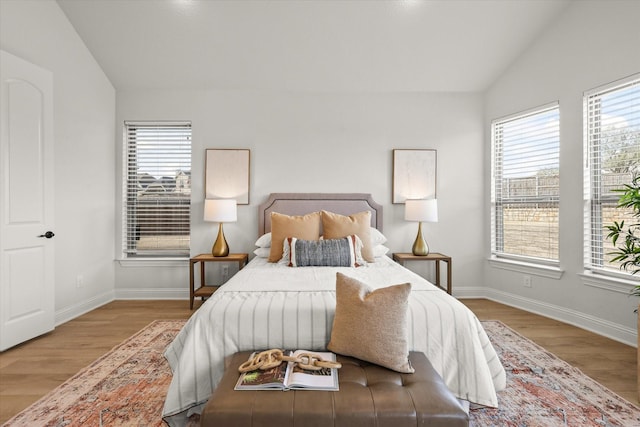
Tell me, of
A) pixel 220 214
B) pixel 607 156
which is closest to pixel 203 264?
pixel 220 214

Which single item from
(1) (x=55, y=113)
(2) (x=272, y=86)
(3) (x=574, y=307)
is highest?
(2) (x=272, y=86)

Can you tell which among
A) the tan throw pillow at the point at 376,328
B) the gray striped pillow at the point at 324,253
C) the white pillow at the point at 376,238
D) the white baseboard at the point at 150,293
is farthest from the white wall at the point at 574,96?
the white baseboard at the point at 150,293

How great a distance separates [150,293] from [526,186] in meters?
4.63

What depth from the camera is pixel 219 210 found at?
3670 millimetres

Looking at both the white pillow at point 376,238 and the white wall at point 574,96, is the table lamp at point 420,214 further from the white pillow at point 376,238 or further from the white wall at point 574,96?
the white wall at point 574,96

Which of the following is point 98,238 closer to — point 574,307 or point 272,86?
point 272,86

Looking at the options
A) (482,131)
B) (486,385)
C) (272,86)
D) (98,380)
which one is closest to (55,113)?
(272,86)

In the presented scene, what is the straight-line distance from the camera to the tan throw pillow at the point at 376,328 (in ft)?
4.94

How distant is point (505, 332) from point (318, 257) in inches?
71.6

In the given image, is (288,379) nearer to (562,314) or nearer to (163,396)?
(163,396)

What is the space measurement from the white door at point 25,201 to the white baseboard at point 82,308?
33 centimetres

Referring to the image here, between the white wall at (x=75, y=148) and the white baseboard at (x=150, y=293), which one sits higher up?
the white wall at (x=75, y=148)

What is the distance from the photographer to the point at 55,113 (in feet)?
10.6

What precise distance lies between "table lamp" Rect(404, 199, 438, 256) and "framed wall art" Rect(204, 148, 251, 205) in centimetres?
198
